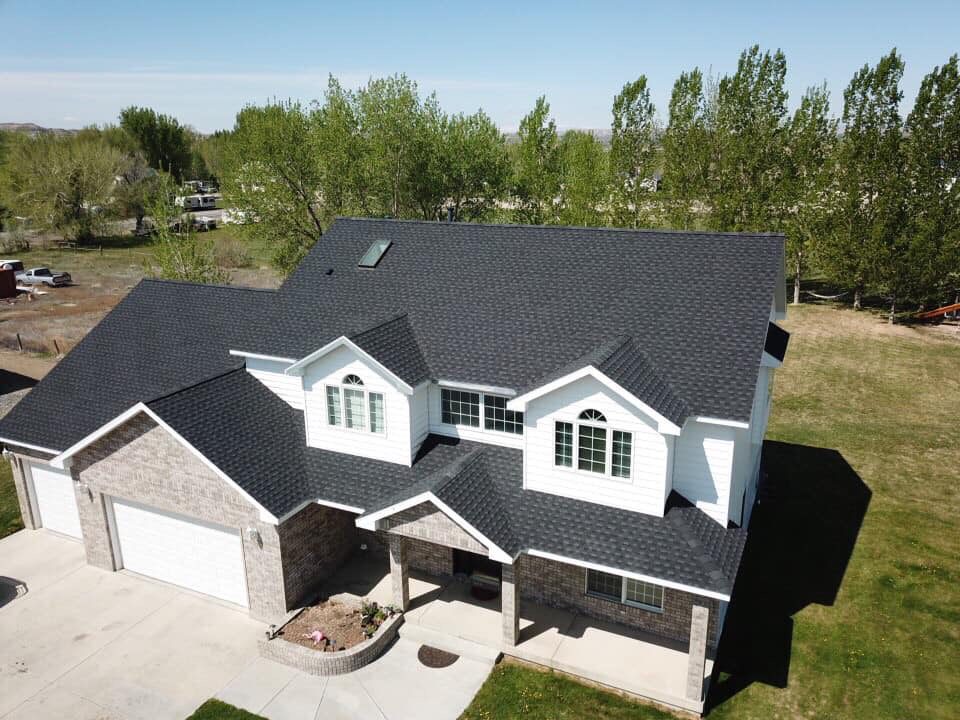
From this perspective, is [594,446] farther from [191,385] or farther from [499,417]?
[191,385]

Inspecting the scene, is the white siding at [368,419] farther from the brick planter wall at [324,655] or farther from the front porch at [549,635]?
the brick planter wall at [324,655]

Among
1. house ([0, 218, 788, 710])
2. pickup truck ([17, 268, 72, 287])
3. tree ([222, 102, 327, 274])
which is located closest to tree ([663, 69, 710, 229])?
tree ([222, 102, 327, 274])

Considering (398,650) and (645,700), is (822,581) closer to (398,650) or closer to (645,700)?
(645,700)

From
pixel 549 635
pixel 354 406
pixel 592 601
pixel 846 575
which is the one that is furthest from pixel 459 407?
pixel 846 575

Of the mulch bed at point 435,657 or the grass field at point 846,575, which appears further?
the mulch bed at point 435,657

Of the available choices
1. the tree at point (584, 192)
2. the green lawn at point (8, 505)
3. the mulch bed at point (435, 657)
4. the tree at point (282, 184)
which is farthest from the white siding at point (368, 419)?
the tree at point (584, 192)

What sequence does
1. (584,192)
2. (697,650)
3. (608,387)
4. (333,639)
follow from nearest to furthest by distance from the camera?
(697,650) < (608,387) < (333,639) < (584,192)

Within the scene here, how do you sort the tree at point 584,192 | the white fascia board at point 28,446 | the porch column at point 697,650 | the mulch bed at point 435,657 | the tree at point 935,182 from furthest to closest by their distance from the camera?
the tree at point 584,192
the tree at point 935,182
the white fascia board at point 28,446
the mulch bed at point 435,657
the porch column at point 697,650

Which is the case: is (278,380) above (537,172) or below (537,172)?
below
